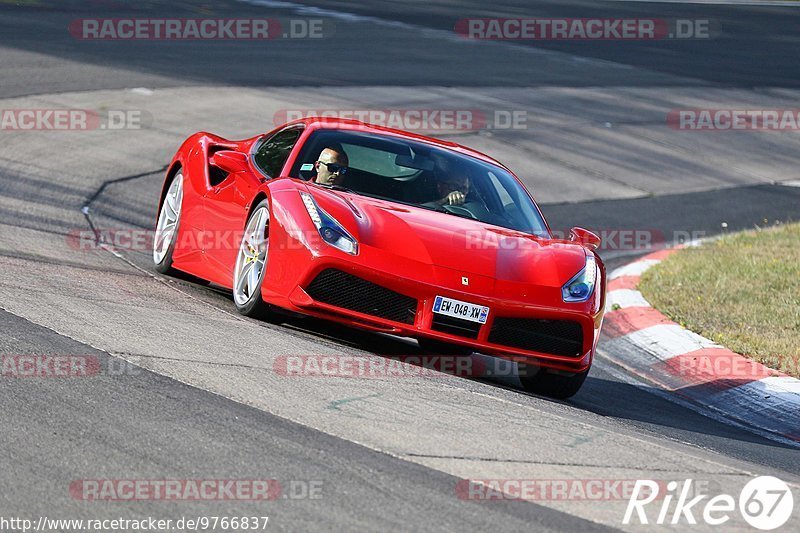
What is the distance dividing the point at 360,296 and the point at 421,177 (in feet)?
4.86

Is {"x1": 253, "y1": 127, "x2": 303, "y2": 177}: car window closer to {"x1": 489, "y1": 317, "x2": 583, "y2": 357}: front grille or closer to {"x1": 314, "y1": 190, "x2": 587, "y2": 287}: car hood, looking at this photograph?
{"x1": 314, "y1": 190, "x2": 587, "y2": 287}: car hood

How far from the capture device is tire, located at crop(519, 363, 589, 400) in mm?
6930

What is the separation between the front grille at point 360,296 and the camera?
6.38 m

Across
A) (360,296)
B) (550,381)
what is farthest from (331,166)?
(550,381)

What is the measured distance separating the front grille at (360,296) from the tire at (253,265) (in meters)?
0.48

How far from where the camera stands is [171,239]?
27.8 feet

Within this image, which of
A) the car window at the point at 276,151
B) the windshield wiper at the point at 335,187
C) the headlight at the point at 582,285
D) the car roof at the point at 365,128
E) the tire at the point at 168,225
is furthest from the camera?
the tire at the point at 168,225

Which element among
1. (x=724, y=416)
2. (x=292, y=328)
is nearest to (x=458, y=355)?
(x=292, y=328)

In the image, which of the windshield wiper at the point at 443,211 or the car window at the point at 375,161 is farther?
the car window at the point at 375,161

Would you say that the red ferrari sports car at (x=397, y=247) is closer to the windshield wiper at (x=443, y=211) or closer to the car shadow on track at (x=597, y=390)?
the windshield wiper at (x=443, y=211)

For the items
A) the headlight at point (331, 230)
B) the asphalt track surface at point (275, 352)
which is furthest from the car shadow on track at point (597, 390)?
the headlight at point (331, 230)

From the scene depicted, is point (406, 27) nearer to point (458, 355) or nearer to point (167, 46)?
point (167, 46)

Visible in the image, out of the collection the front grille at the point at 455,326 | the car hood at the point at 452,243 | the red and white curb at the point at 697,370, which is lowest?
the red and white curb at the point at 697,370

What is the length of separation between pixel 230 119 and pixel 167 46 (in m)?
5.72
